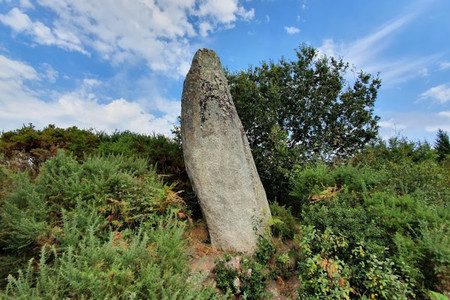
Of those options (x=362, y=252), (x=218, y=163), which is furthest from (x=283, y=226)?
(x=218, y=163)

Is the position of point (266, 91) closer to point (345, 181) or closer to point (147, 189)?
point (345, 181)

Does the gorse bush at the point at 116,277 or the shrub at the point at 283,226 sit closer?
the gorse bush at the point at 116,277

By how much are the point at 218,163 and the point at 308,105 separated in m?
6.26

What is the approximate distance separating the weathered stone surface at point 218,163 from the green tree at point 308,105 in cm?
360

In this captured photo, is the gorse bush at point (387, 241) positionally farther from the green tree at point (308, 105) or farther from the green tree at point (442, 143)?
the green tree at point (442, 143)

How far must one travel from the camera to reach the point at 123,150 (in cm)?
706

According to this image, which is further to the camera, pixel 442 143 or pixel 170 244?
pixel 442 143

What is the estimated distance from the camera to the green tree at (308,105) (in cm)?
920

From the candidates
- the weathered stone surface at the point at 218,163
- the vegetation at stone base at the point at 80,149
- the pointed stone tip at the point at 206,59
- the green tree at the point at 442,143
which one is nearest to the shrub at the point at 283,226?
the weathered stone surface at the point at 218,163

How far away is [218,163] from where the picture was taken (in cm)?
519

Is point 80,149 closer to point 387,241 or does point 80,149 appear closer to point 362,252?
point 362,252

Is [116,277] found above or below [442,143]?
below

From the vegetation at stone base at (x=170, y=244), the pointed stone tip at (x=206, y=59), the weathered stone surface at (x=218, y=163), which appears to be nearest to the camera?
the vegetation at stone base at (x=170, y=244)

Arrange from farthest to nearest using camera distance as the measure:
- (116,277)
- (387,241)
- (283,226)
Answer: (283,226)
(387,241)
(116,277)
